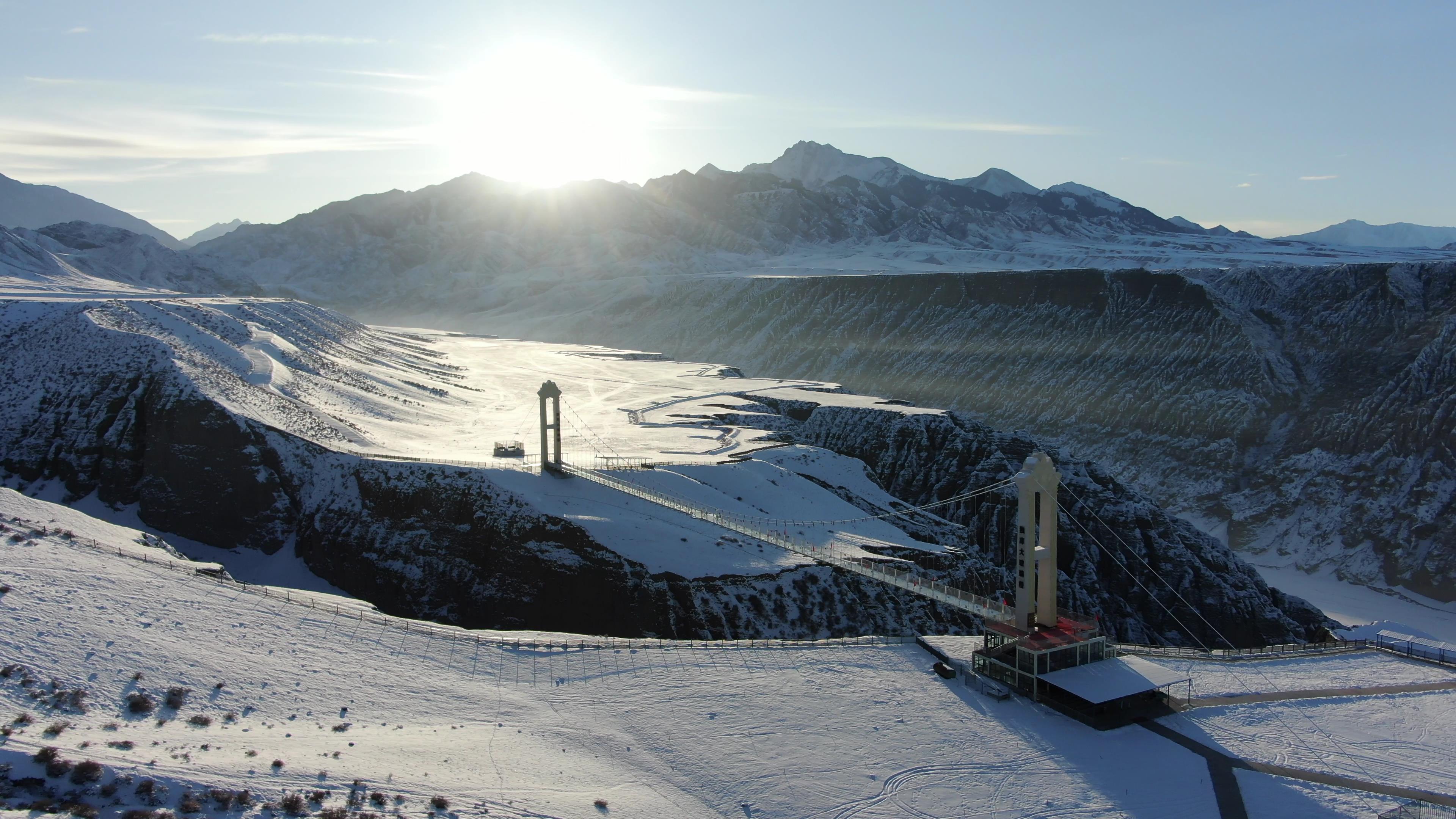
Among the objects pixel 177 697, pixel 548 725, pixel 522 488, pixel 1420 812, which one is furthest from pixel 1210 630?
pixel 177 697

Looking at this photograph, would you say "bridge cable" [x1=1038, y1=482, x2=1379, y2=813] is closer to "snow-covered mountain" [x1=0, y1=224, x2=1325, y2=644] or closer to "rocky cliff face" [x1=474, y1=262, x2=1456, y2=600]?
"snow-covered mountain" [x1=0, y1=224, x2=1325, y2=644]

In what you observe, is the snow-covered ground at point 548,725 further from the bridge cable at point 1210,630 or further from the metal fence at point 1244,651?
the metal fence at point 1244,651

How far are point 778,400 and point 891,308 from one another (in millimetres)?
69417

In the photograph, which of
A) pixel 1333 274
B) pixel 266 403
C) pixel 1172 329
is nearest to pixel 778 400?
pixel 266 403

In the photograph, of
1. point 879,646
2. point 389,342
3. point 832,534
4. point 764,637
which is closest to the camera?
point 879,646

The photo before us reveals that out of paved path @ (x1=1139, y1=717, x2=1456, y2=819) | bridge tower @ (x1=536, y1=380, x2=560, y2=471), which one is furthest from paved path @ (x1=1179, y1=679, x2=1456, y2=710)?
bridge tower @ (x1=536, y1=380, x2=560, y2=471)

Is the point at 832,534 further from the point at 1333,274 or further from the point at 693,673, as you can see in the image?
the point at 1333,274

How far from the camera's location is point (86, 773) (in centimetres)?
1609

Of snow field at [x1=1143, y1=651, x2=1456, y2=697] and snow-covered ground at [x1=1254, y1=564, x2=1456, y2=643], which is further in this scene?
snow-covered ground at [x1=1254, y1=564, x2=1456, y2=643]

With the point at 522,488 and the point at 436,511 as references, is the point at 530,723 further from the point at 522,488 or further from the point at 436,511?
the point at 436,511

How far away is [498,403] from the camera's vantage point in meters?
76.9

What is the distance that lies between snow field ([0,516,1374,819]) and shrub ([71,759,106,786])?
0.45 m

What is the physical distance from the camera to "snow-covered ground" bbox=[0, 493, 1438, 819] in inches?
736

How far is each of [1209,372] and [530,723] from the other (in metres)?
106
